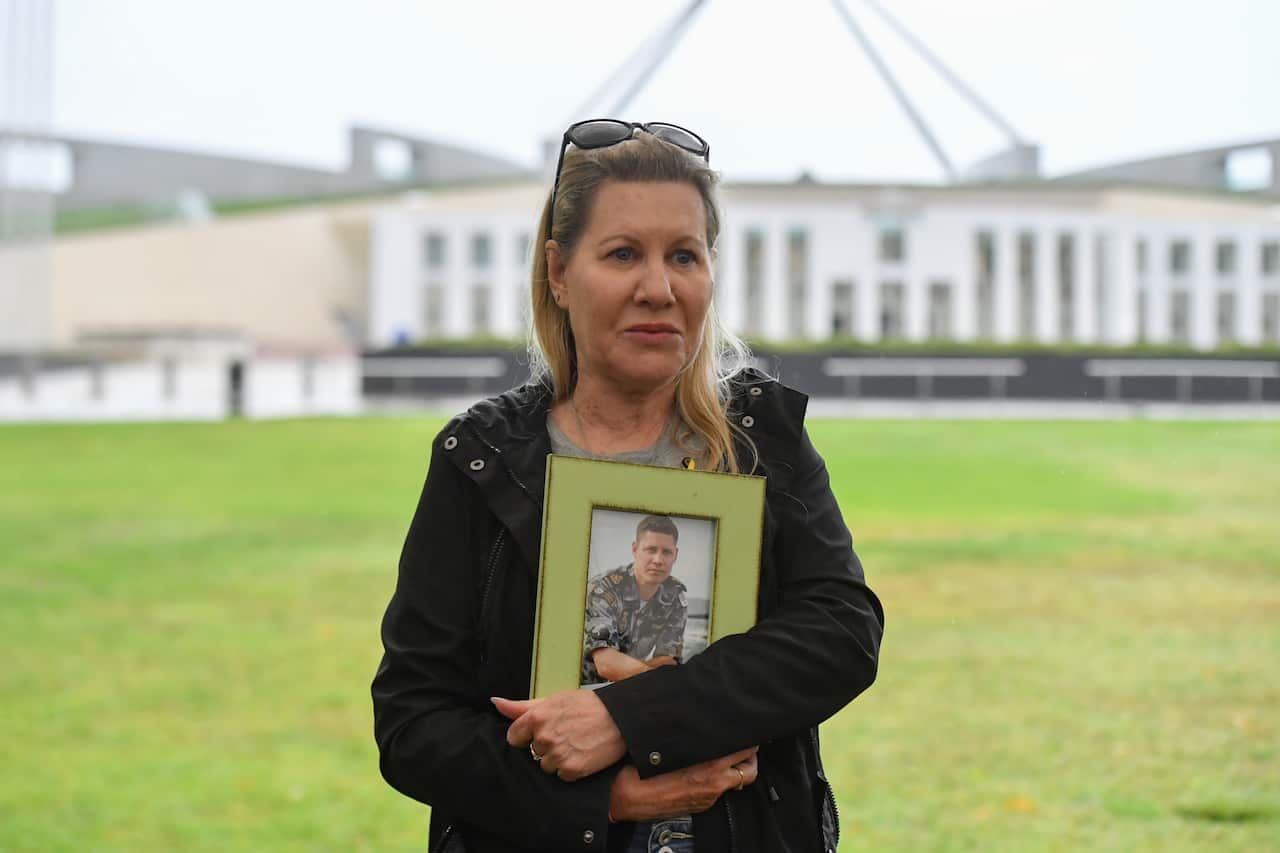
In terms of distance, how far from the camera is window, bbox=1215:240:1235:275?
1599 inches

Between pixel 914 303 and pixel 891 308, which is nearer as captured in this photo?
pixel 914 303

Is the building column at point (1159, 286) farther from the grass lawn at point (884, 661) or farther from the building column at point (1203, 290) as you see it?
the grass lawn at point (884, 661)

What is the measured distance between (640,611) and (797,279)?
4206cm

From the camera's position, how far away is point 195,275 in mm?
54750

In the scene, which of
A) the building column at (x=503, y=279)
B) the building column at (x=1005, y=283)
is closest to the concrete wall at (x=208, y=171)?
the building column at (x=503, y=279)

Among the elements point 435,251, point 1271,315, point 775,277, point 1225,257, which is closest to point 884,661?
point 775,277

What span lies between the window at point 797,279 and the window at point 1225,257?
12.1 m

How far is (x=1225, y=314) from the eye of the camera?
42.2 meters

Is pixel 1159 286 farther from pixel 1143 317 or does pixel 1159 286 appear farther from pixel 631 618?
pixel 631 618

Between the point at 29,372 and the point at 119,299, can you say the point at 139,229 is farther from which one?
the point at 29,372

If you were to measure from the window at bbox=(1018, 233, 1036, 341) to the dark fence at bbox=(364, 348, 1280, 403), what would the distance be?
72.3ft

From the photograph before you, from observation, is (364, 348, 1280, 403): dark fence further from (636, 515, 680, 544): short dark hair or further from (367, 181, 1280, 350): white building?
(367, 181, 1280, 350): white building

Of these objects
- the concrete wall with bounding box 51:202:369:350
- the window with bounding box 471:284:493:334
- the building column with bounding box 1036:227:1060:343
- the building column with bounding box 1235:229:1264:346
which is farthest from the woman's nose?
the concrete wall with bounding box 51:202:369:350

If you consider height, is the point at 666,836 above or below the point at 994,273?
below
